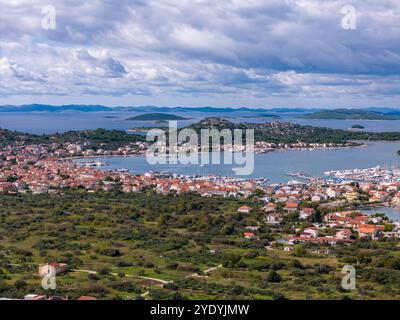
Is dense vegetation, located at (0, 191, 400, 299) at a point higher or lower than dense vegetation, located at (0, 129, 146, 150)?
lower

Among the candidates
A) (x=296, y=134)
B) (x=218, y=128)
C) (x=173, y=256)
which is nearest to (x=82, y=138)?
(x=218, y=128)

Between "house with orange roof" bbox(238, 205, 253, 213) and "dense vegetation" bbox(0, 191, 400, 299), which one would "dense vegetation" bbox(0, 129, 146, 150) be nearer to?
"dense vegetation" bbox(0, 191, 400, 299)

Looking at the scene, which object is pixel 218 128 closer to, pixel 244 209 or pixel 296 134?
pixel 296 134

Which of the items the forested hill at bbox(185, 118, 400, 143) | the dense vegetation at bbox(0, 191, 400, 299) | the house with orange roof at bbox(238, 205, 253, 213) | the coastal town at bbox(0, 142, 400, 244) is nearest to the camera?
the dense vegetation at bbox(0, 191, 400, 299)

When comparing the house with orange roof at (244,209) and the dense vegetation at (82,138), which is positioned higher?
the dense vegetation at (82,138)

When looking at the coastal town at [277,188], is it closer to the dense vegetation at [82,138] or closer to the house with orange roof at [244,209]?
the house with orange roof at [244,209]

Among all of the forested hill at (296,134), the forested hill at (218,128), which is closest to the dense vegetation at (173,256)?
the forested hill at (218,128)

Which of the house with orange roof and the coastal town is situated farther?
the house with orange roof

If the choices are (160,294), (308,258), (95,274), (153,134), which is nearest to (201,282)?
(160,294)

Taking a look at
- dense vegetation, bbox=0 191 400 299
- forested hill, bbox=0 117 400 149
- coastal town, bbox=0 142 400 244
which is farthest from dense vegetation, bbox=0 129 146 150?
dense vegetation, bbox=0 191 400 299
